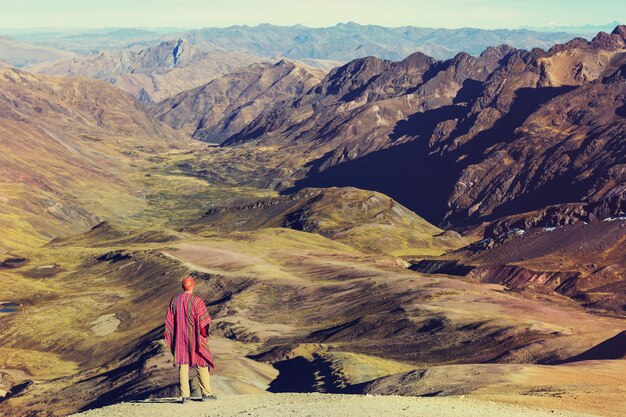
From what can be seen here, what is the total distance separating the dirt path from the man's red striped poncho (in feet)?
9.15

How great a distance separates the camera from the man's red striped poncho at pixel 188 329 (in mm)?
29297

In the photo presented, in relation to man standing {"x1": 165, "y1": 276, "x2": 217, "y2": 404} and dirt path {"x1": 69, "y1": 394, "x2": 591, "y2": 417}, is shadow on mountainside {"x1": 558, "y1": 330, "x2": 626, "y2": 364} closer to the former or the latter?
dirt path {"x1": 69, "y1": 394, "x2": 591, "y2": 417}

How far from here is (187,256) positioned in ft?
543

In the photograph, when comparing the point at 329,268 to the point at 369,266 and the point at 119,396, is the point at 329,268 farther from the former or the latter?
the point at 119,396

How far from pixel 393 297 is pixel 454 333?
20902 millimetres

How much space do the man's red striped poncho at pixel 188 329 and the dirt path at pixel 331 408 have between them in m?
2.79

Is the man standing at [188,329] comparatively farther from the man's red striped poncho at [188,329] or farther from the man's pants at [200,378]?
the man's pants at [200,378]

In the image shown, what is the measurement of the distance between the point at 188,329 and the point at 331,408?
665 cm

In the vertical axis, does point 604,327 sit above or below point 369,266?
above

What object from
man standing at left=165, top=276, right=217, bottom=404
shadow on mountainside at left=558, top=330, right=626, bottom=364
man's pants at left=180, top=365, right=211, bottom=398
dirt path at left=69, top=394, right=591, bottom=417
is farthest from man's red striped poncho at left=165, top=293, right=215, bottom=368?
shadow on mountainside at left=558, top=330, right=626, bottom=364

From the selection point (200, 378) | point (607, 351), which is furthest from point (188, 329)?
point (607, 351)

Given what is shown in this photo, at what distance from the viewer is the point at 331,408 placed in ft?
104

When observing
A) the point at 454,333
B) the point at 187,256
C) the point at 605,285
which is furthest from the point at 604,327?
the point at 187,256

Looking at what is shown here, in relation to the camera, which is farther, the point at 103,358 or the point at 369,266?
the point at 369,266
